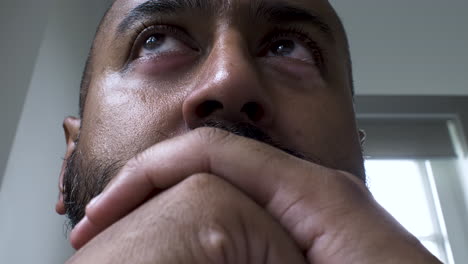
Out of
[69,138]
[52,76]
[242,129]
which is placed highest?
[52,76]

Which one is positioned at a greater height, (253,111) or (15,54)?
(15,54)

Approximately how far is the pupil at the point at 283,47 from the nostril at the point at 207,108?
26 cm

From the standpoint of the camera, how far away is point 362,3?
1.74 metres

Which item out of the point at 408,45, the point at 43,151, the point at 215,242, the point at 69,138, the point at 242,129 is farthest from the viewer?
the point at 408,45

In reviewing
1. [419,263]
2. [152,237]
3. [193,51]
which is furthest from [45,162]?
[419,263]

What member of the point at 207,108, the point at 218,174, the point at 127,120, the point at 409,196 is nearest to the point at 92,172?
the point at 127,120

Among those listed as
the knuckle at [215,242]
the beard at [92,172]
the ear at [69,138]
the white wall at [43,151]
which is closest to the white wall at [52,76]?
the white wall at [43,151]

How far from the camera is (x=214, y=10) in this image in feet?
2.03

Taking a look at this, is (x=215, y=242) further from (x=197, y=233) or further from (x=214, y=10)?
(x=214, y=10)

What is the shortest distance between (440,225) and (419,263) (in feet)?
4.45

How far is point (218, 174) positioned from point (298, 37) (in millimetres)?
479

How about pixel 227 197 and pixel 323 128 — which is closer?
pixel 227 197

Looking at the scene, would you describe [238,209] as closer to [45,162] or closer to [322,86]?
[322,86]

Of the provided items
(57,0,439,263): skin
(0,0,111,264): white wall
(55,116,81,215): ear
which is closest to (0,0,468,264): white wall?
(0,0,111,264): white wall
